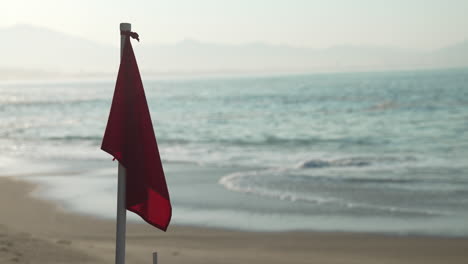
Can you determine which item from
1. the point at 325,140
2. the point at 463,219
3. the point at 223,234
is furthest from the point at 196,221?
the point at 325,140

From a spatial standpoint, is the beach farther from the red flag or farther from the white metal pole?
the red flag

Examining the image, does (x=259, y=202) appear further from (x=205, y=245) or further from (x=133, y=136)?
(x=133, y=136)

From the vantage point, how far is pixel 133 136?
3.77 m

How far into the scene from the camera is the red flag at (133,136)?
3.75 metres

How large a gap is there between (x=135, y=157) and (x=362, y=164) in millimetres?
13727

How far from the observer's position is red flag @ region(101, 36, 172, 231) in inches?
148

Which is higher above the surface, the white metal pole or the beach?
the white metal pole

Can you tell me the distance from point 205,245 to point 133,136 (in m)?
5.13

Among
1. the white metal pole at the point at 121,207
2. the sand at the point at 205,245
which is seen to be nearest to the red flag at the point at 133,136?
the white metal pole at the point at 121,207

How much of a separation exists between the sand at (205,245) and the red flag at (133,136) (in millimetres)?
3889

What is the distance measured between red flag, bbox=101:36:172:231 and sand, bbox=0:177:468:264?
3.89 meters

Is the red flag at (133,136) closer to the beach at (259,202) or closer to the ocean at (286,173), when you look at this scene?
the beach at (259,202)

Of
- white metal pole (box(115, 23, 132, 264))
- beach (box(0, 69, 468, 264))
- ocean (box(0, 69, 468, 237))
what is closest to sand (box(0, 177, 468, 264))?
beach (box(0, 69, 468, 264))

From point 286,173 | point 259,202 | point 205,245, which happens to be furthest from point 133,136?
point 286,173
